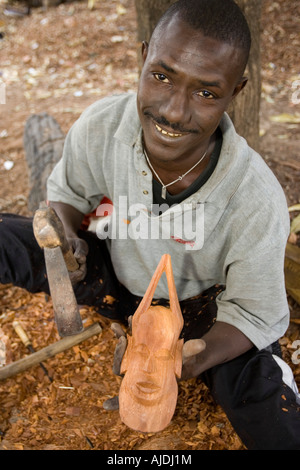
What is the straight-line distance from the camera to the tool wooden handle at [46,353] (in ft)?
7.27

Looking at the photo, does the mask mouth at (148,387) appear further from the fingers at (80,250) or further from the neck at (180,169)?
the neck at (180,169)

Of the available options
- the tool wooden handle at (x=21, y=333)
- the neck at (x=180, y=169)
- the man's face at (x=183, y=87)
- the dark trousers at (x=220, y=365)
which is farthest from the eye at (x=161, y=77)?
the tool wooden handle at (x=21, y=333)

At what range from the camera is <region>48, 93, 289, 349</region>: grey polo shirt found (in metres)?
1.74

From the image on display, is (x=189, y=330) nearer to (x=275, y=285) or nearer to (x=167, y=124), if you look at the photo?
(x=275, y=285)

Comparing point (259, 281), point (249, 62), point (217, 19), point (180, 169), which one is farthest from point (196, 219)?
point (249, 62)

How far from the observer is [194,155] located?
178 centimetres

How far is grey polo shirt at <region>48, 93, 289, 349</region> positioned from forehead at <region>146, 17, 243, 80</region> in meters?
0.35

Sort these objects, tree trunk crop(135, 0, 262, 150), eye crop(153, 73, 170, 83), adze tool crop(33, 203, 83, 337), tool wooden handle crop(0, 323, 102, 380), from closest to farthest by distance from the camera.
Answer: eye crop(153, 73, 170, 83), adze tool crop(33, 203, 83, 337), tool wooden handle crop(0, 323, 102, 380), tree trunk crop(135, 0, 262, 150)

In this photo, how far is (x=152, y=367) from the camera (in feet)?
5.16

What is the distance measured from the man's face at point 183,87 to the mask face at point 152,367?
1.55ft

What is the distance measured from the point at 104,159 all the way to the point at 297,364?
1459 millimetres

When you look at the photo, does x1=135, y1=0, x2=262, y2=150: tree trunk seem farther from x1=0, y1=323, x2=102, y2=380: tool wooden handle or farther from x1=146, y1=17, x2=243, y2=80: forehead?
x1=0, y1=323, x2=102, y2=380: tool wooden handle

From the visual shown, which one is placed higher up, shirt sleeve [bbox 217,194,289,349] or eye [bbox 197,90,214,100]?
eye [bbox 197,90,214,100]

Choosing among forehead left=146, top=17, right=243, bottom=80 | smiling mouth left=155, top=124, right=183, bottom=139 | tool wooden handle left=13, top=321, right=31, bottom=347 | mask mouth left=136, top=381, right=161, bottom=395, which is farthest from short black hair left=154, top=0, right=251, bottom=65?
tool wooden handle left=13, top=321, right=31, bottom=347
